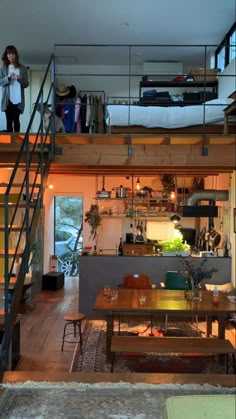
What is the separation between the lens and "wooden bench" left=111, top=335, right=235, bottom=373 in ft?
13.0

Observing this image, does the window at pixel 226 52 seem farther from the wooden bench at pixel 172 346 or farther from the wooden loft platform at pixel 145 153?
the wooden bench at pixel 172 346

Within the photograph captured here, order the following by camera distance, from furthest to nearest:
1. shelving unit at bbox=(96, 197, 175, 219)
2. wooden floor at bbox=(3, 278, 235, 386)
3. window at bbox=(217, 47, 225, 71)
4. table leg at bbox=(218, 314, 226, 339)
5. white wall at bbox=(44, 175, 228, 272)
Result: white wall at bbox=(44, 175, 228, 272) < shelving unit at bbox=(96, 197, 175, 219) < window at bbox=(217, 47, 225, 71) < table leg at bbox=(218, 314, 226, 339) < wooden floor at bbox=(3, 278, 235, 386)

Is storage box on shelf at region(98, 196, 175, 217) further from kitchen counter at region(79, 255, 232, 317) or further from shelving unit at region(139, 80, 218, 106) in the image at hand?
shelving unit at region(139, 80, 218, 106)

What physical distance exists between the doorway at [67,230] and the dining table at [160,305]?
526 cm

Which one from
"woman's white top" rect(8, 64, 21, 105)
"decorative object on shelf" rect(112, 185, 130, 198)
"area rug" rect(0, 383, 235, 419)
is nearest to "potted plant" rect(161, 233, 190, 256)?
"decorative object on shelf" rect(112, 185, 130, 198)

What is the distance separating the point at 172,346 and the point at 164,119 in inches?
105

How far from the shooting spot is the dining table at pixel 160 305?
4.45 metres

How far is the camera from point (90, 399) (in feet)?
8.09

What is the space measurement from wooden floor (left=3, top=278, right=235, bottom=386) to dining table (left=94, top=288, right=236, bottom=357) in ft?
2.43

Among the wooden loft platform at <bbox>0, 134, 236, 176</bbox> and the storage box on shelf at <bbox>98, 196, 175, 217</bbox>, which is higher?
the wooden loft platform at <bbox>0, 134, 236, 176</bbox>

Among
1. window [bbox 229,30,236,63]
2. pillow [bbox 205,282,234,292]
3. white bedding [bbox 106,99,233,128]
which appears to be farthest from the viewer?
window [bbox 229,30,236,63]

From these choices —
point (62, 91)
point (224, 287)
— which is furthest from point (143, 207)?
point (224, 287)

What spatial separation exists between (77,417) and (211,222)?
6813mm

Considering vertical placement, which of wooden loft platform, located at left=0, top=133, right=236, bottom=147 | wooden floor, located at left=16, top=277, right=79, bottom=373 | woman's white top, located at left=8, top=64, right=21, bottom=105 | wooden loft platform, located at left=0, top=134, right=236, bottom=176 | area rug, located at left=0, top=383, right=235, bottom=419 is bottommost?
wooden floor, located at left=16, top=277, right=79, bottom=373
